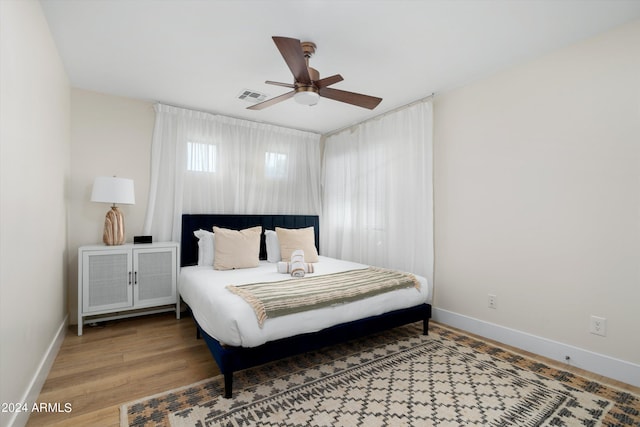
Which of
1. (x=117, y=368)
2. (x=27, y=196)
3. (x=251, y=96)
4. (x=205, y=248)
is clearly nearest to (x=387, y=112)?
(x=251, y=96)

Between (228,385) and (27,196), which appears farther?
(228,385)

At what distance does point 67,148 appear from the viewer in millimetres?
3168

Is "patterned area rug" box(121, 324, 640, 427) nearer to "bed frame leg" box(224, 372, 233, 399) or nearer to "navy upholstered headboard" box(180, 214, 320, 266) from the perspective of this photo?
"bed frame leg" box(224, 372, 233, 399)

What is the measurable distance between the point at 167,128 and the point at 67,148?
104 cm

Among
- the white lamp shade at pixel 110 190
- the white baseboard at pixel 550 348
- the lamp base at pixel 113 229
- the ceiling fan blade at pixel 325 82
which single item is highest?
the ceiling fan blade at pixel 325 82

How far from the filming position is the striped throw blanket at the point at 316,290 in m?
2.14

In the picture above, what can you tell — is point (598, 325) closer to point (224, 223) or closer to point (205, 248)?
point (205, 248)

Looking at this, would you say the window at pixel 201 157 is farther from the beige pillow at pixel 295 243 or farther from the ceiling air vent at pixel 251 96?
the beige pillow at pixel 295 243

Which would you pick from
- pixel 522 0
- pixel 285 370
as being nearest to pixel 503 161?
pixel 522 0

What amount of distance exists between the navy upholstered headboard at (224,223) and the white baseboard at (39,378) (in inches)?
53.1

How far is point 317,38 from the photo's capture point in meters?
2.38

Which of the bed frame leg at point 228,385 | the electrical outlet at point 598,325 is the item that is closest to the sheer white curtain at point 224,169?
the bed frame leg at point 228,385

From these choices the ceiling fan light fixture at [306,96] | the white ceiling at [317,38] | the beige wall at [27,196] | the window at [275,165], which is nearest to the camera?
the beige wall at [27,196]

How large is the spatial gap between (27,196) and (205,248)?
1884mm
